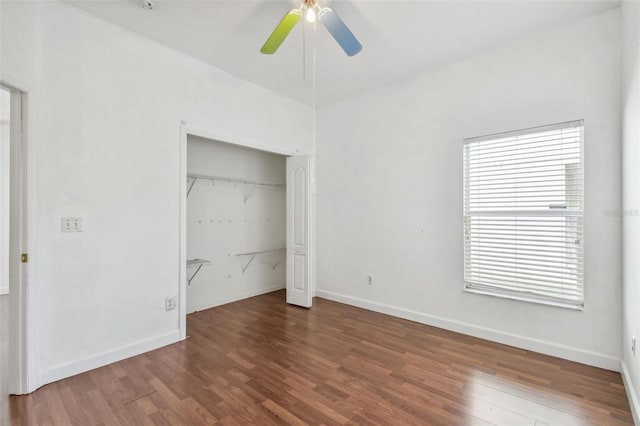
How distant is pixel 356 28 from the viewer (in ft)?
8.59

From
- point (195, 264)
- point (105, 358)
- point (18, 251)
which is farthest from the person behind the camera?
point (195, 264)

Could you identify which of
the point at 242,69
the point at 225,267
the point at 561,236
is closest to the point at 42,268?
the point at 225,267

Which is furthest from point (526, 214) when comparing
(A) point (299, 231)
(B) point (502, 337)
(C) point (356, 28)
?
(A) point (299, 231)

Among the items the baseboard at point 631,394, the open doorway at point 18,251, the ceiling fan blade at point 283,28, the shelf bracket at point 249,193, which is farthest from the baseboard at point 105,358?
the baseboard at point 631,394

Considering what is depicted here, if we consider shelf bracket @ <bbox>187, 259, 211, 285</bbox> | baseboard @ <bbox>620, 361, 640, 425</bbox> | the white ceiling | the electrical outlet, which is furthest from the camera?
shelf bracket @ <bbox>187, 259, 211, 285</bbox>

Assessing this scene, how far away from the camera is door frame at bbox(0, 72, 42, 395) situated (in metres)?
2.12

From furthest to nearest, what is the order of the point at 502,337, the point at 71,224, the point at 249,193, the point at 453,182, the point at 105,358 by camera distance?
the point at 249,193 < the point at 453,182 < the point at 502,337 < the point at 105,358 < the point at 71,224

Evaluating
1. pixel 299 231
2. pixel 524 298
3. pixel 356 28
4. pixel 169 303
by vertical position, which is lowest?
pixel 169 303

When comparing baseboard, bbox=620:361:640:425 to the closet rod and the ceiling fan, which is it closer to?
the ceiling fan

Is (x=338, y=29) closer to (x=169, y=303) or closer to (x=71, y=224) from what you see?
(x=71, y=224)

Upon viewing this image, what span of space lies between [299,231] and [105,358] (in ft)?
8.13

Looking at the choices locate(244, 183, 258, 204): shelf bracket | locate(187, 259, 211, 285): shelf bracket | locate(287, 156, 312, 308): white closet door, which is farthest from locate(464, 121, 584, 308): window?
locate(187, 259, 211, 285): shelf bracket

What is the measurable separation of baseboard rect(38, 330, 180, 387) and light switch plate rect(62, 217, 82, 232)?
107cm

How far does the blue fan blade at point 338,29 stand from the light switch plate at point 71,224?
2.50m
